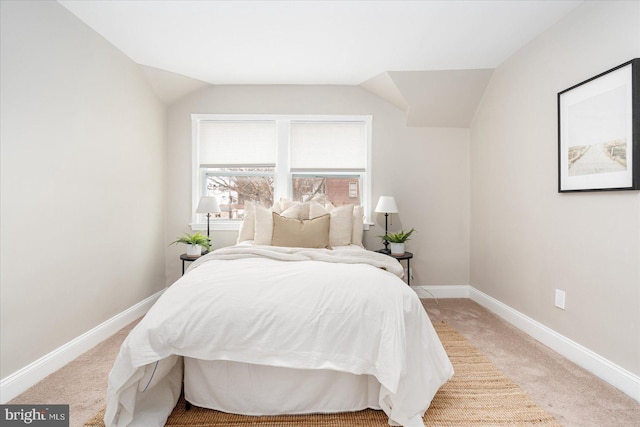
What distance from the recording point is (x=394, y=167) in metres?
3.84

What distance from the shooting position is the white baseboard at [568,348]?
6.14 ft

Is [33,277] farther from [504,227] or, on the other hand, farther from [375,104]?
[504,227]

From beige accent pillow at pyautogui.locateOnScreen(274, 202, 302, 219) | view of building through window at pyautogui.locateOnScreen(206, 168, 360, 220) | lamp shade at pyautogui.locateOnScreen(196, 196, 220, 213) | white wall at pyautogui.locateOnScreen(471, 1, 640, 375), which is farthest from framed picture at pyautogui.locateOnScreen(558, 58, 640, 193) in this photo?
lamp shade at pyautogui.locateOnScreen(196, 196, 220, 213)

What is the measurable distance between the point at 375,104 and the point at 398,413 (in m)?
3.22

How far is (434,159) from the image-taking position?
12.6 ft

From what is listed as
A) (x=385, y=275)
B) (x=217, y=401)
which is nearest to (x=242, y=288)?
(x=217, y=401)

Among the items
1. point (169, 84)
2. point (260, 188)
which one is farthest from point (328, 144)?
point (169, 84)

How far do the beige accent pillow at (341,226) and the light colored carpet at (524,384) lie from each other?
131 centimetres

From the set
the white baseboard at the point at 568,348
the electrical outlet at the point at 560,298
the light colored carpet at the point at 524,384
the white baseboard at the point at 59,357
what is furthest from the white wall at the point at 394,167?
the electrical outlet at the point at 560,298

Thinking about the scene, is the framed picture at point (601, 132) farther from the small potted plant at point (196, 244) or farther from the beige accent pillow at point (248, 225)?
the small potted plant at point (196, 244)

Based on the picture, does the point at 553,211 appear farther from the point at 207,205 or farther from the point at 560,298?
the point at 207,205

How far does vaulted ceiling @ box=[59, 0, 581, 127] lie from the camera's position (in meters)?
2.29

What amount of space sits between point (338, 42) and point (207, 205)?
6.77ft

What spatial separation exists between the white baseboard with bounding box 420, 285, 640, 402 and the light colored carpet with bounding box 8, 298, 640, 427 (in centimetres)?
4
